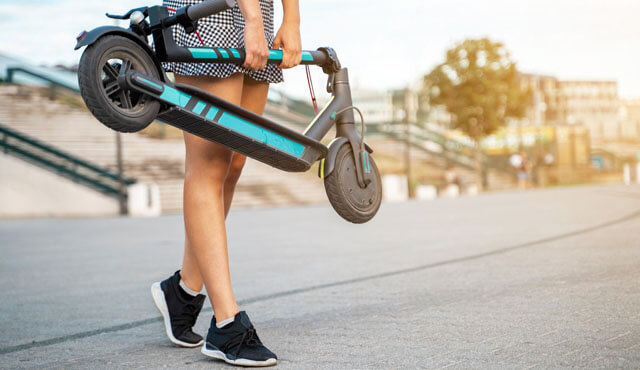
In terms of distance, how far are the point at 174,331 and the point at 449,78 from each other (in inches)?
1265

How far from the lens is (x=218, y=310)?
292 cm

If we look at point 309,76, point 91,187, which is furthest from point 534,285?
point 91,187

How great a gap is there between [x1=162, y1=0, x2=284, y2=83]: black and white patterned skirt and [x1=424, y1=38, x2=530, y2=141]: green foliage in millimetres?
31574

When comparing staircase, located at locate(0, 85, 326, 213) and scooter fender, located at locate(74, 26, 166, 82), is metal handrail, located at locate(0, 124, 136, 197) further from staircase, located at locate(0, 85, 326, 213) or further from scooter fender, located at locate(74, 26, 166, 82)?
scooter fender, located at locate(74, 26, 166, 82)

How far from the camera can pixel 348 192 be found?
3.31 metres

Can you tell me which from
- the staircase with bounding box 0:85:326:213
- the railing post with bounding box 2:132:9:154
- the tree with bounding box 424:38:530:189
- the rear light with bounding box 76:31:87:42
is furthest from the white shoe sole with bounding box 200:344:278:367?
the tree with bounding box 424:38:530:189

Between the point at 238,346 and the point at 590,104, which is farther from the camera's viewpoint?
the point at 590,104

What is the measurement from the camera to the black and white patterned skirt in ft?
9.53

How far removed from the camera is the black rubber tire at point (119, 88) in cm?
250

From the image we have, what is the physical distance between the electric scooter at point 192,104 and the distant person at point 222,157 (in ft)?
0.27

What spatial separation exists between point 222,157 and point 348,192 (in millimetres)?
578

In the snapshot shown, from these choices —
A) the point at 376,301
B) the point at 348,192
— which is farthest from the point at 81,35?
the point at 376,301

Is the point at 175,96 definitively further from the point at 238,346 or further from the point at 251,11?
the point at 238,346

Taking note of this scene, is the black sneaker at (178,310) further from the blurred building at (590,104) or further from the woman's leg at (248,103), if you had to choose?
the blurred building at (590,104)
